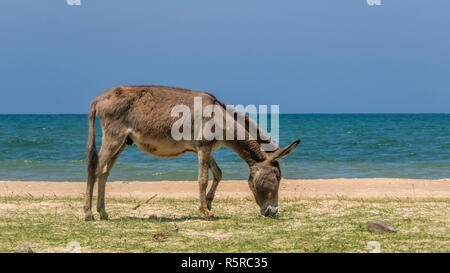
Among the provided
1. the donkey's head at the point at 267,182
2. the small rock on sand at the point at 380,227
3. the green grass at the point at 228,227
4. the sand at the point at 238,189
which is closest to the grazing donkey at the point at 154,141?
the donkey's head at the point at 267,182

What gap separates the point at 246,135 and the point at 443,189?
8855mm

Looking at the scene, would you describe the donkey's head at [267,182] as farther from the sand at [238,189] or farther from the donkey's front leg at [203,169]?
the sand at [238,189]

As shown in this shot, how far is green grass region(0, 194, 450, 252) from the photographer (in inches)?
286

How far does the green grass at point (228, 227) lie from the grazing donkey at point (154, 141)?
0.51 metres

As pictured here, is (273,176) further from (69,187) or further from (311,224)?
(69,187)

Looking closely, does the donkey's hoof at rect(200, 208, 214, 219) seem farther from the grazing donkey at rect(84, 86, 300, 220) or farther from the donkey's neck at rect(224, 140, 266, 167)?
the donkey's neck at rect(224, 140, 266, 167)

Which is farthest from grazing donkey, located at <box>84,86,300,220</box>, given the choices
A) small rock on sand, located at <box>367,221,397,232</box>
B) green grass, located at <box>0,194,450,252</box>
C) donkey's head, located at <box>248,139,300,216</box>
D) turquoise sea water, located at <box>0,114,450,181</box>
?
turquoise sea water, located at <box>0,114,450,181</box>

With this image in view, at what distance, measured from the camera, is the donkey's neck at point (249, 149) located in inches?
394

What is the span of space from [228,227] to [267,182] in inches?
52.7

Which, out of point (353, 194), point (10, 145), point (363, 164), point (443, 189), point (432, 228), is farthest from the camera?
point (10, 145)
